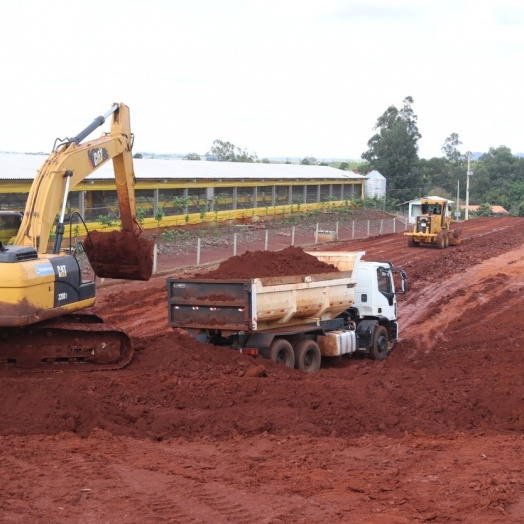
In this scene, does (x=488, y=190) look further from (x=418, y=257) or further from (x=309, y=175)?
(x=418, y=257)

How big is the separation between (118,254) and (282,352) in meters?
3.50

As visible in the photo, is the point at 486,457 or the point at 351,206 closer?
Result: the point at 486,457

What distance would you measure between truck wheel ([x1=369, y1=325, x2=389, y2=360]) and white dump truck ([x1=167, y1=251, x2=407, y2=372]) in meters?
0.02

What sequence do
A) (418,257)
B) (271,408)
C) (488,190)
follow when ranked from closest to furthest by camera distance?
(271,408), (418,257), (488,190)

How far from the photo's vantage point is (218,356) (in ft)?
46.6

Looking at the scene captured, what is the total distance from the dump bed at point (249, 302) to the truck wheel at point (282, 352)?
1.14 feet

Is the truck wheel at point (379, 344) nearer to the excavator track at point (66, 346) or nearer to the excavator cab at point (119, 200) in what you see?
the excavator cab at point (119, 200)

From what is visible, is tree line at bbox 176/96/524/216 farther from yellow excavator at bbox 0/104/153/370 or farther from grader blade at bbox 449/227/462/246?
yellow excavator at bbox 0/104/153/370

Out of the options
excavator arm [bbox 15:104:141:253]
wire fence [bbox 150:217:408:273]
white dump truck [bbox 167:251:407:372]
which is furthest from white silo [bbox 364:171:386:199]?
excavator arm [bbox 15:104:141:253]

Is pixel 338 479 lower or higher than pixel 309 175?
lower

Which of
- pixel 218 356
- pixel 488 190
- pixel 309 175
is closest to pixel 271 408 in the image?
pixel 218 356

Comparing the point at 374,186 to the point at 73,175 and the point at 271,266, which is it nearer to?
the point at 271,266

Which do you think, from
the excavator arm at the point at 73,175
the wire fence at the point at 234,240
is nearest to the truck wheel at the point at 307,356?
the excavator arm at the point at 73,175

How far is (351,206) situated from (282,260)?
50.8 metres
